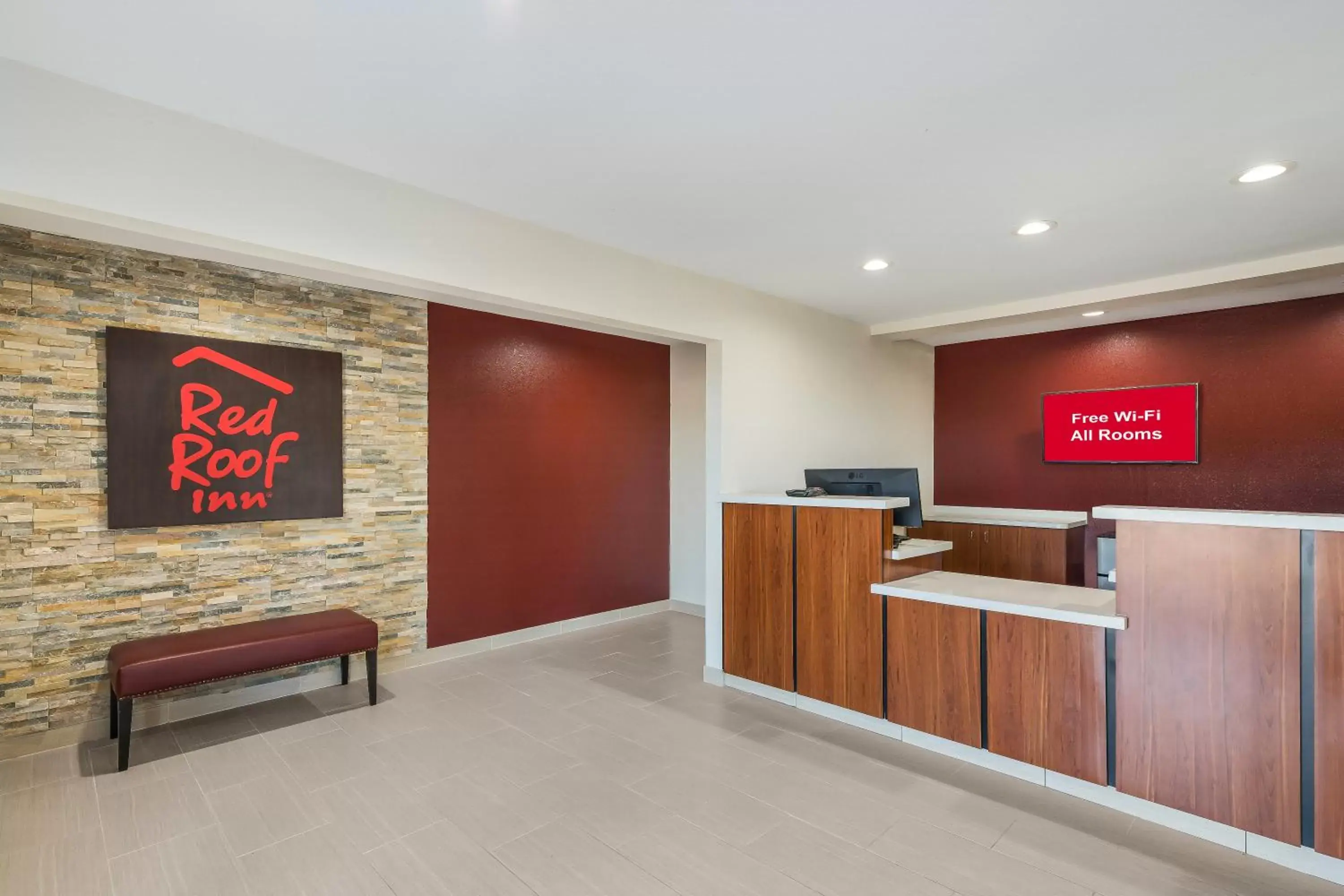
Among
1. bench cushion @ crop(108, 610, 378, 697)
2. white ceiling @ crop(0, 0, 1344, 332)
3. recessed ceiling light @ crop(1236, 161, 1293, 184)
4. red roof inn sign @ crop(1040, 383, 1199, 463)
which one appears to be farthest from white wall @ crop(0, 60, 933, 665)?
recessed ceiling light @ crop(1236, 161, 1293, 184)

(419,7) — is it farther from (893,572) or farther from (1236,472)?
(1236,472)

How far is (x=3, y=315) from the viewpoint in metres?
3.18

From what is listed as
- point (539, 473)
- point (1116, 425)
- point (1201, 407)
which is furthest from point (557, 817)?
point (1201, 407)

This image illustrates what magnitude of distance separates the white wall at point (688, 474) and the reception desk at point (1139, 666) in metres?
2.43

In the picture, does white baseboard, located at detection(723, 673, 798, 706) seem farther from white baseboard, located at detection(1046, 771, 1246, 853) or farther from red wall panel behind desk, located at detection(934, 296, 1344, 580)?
red wall panel behind desk, located at detection(934, 296, 1344, 580)

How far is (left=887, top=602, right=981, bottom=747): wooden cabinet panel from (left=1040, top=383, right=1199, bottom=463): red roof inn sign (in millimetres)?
3087

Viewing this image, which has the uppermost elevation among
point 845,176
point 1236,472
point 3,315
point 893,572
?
point 845,176

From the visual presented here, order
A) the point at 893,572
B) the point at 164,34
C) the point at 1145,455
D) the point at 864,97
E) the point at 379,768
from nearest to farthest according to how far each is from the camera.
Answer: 1. the point at 164,34
2. the point at 864,97
3. the point at 379,768
4. the point at 893,572
5. the point at 1145,455

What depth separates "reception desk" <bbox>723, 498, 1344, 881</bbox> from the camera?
2367 millimetres

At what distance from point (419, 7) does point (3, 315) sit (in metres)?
2.98

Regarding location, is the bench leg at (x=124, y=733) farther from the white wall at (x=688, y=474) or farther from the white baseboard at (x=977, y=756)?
the white wall at (x=688, y=474)

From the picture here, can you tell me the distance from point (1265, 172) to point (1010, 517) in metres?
3.66

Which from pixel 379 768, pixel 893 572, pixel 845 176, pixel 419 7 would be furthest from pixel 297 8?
pixel 893 572

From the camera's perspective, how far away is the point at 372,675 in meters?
3.95
